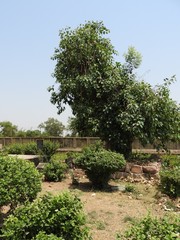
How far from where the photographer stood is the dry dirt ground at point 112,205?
5.30 m

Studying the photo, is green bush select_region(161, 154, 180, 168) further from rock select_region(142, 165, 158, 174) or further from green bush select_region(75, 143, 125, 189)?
green bush select_region(75, 143, 125, 189)

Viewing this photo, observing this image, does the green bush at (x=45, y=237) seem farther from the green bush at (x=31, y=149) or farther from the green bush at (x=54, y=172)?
the green bush at (x=31, y=149)

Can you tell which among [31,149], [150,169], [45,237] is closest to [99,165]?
[150,169]

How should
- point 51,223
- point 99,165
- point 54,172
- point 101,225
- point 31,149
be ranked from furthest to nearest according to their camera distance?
1. point 31,149
2. point 54,172
3. point 99,165
4. point 101,225
5. point 51,223

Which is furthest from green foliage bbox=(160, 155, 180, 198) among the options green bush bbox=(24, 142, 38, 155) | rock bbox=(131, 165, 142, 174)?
green bush bbox=(24, 142, 38, 155)

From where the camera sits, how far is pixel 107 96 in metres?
11.5

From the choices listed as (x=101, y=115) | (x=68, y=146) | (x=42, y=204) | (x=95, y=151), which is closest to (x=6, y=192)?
(x=42, y=204)

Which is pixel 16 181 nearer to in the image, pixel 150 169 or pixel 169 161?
pixel 150 169

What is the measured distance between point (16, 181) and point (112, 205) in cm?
282

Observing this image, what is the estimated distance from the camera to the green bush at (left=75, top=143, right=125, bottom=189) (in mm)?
8023

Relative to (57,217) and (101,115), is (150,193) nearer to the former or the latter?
(101,115)

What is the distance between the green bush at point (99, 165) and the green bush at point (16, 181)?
317 cm

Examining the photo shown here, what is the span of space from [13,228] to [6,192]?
39.4 inches

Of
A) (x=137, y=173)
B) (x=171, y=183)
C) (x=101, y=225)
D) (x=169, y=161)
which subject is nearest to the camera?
(x=101, y=225)
